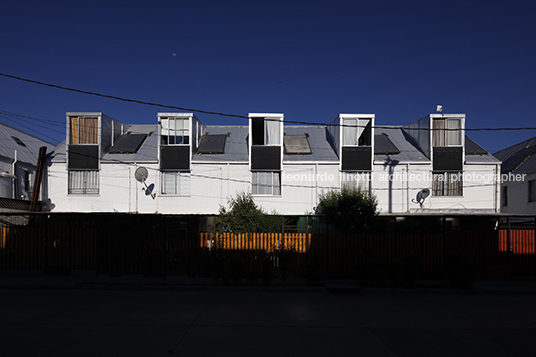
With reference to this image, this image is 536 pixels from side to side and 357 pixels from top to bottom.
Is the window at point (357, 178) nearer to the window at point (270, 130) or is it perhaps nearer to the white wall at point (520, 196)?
the window at point (270, 130)

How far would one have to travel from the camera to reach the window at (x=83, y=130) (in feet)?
81.4

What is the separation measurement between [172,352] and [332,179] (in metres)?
19.0

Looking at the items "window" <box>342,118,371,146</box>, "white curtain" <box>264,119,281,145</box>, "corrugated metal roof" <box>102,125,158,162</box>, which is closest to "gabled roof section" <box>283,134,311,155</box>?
"white curtain" <box>264,119,281,145</box>

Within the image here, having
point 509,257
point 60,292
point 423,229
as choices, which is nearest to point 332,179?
point 423,229

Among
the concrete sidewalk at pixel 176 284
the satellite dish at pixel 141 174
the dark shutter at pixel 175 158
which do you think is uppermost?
the dark shutter at pixel 175 158

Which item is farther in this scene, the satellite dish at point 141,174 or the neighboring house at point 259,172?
the neighboring house at point 259,172

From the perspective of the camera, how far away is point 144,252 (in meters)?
15.4

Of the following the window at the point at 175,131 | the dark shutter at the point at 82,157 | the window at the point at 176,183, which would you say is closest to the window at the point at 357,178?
Result: the window at the point at 176,183

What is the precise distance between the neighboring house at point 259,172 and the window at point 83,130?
0.06 meters

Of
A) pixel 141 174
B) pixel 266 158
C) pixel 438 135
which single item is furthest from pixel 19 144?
pixel 438 135

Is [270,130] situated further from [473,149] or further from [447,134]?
[473,149]

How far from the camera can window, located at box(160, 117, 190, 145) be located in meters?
25.0

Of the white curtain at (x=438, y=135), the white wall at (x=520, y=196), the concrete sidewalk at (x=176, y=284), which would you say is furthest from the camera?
the white wall at (x=520, y=196)

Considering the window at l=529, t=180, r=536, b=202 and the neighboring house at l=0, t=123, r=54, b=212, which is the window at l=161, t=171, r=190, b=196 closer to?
the neighboring house at l=0, t=123, r=54, b=212
